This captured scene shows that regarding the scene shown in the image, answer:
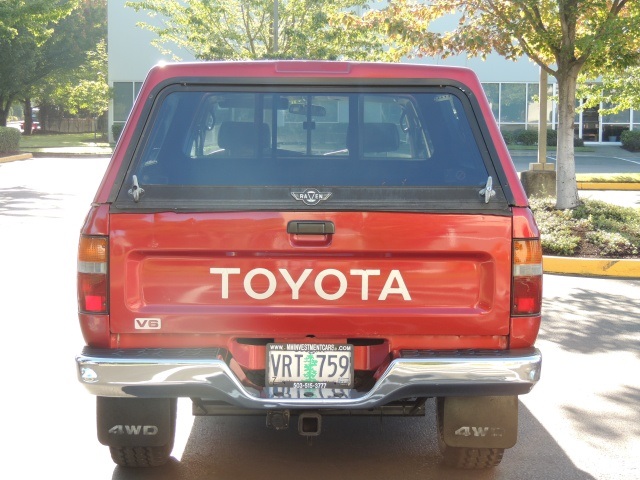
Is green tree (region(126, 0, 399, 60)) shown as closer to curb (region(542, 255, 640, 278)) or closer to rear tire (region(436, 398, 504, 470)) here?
curb (region(542, 255, 640, 278))

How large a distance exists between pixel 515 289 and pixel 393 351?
22.7 inches

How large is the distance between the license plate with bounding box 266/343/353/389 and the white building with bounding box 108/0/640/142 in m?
43.1

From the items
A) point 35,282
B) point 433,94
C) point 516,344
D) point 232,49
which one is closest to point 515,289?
point 516,344

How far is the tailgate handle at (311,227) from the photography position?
4.23m

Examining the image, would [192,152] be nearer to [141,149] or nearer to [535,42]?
[141,149]

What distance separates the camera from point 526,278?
433cm

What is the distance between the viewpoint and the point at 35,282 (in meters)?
10.4

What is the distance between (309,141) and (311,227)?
2.38 ft

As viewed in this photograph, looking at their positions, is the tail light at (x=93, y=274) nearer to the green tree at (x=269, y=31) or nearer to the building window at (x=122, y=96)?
the green tree at (x=269, y=31)

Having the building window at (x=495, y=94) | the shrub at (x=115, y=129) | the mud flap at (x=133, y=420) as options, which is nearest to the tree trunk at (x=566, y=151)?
the mud flap at (x=133, y=420)

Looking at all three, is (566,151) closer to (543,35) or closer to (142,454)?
(543,35)

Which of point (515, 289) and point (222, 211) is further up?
point (222, 211)

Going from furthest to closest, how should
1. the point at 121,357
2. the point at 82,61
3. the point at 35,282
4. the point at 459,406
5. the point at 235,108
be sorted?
1. the point at 82,61
2. the point at 35,282
3. the point at 235,108
4. the point at 459,406
5. the point at 121,357

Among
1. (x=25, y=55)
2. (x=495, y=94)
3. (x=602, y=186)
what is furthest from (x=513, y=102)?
(x=25, y=55)
